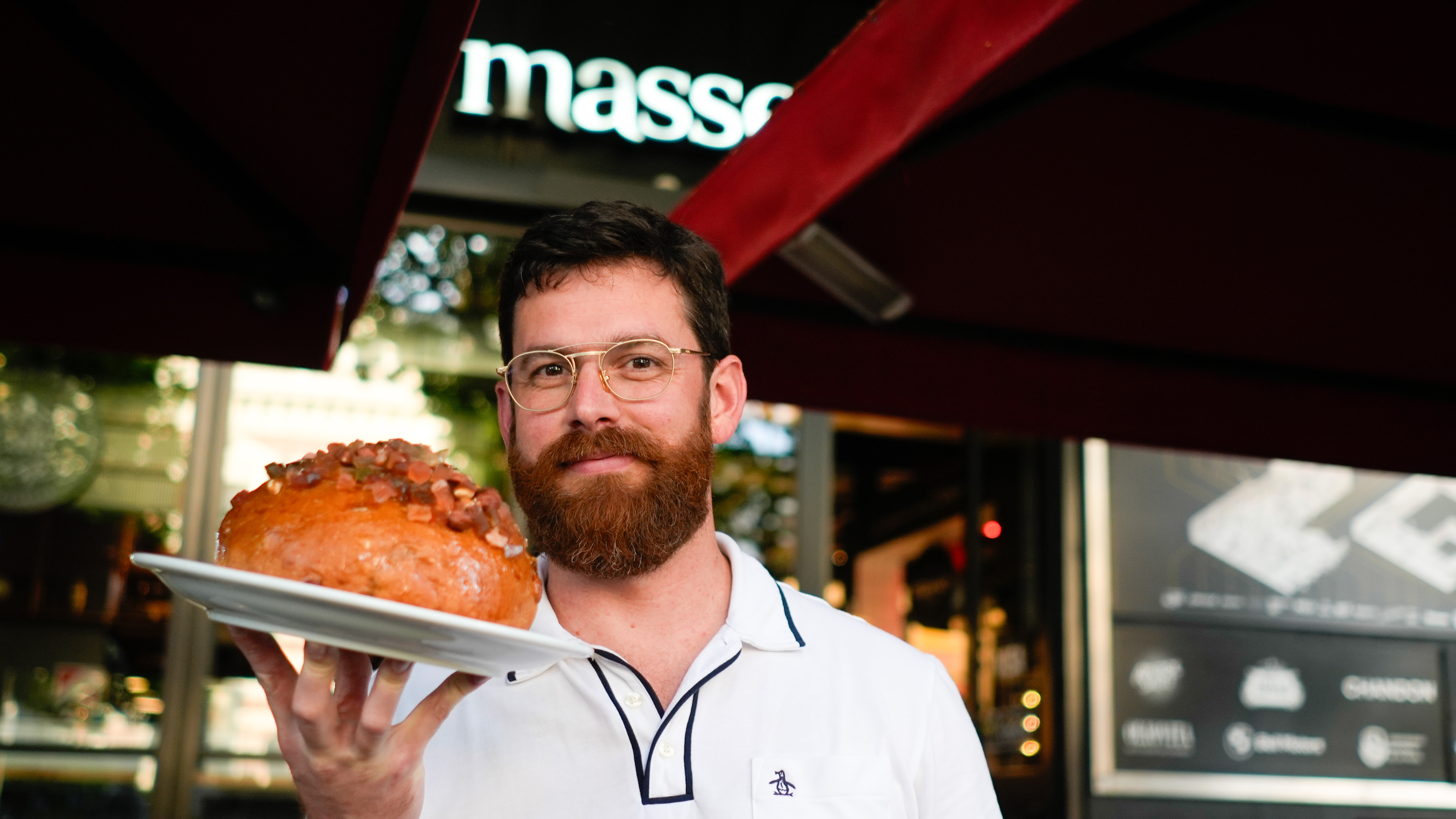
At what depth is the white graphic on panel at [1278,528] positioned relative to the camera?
7.19 meters

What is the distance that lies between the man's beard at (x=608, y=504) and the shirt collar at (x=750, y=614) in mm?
106

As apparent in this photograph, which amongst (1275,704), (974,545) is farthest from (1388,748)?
(974,545)

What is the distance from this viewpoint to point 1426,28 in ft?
8.11

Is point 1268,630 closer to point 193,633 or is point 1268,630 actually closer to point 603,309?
point 193,633

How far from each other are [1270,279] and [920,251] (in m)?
0.90

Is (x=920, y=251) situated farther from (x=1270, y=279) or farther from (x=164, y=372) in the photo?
(x=164, y=372)

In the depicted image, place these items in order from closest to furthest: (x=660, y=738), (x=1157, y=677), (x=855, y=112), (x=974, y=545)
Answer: (x=660, y=738)
(x=855, y=112)
(x=1157, y=677)
(x=974, y=545)

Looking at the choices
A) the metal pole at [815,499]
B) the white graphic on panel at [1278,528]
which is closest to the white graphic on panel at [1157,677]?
the white graphic on panel at [1278,528]

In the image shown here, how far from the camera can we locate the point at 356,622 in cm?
140

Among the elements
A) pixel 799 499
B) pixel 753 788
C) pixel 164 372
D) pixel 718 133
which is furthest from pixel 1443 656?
pixel 164 372

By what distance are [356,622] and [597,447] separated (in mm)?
692

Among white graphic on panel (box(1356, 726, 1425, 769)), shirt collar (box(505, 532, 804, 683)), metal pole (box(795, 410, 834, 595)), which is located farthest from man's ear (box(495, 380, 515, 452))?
white graphic on panel (box(1356, 726, 1425, 769))

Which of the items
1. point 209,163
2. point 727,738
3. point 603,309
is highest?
point 209,163

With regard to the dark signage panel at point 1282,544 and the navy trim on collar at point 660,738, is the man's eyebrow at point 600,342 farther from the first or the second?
the dark signage panel at point 1282,544
